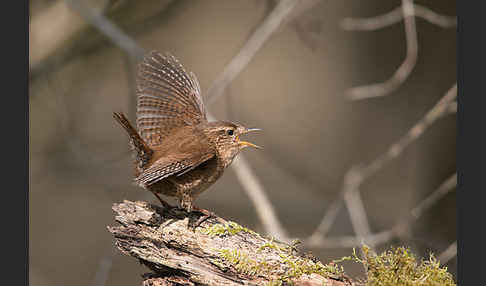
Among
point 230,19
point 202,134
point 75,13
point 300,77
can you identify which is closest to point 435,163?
point 300,77

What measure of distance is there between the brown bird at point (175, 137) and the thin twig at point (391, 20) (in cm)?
162

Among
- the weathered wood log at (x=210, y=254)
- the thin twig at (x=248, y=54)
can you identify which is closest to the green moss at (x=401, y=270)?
the weathered wood log at (x=210, y=254)

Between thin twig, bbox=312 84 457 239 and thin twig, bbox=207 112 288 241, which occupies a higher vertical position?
thin twig, bbox=312 84 457 239

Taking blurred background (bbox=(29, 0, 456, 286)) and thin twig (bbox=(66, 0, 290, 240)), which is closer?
thin twig (bbox=(66, 0, 290, 240))

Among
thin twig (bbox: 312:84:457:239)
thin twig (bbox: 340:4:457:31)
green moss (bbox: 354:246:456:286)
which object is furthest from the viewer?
thin twig (bbox: 340:4:457:31)

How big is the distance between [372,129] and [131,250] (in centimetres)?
263

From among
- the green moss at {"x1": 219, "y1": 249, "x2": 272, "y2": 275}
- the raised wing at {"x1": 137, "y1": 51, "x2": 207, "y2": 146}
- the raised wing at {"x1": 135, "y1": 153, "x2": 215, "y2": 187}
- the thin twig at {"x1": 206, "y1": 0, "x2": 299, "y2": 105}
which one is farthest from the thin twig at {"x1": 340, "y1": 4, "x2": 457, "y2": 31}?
the green moss at {"x1": 219, "y1": 249, "x2": 272, "y2": 275}

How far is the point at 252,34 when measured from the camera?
124 inches

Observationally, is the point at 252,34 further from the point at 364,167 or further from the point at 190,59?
the point at 364,167

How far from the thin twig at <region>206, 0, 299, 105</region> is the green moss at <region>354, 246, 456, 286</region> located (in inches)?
62.2

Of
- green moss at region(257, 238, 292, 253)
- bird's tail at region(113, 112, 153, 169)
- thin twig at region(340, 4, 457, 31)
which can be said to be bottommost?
green moss at region(257, 238, 292, 253)

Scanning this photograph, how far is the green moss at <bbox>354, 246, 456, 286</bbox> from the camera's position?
4.90 feet

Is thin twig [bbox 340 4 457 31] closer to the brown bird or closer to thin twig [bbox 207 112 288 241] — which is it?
thin twig [bbox 207 112 288 241]

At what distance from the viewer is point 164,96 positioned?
2057 mm
